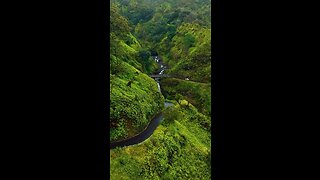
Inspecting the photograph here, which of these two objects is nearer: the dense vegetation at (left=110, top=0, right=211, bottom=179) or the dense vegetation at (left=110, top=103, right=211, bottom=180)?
the dense vegetation at (left=110, top=103, right=211, bottom=180)

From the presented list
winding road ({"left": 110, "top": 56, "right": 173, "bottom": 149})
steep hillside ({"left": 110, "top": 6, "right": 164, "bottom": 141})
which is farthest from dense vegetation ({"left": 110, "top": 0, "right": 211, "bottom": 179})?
winding road ({"left": 110, "top": 56, "right": 173, "bottom": 149})

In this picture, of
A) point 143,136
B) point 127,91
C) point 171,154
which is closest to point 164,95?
point 127,91

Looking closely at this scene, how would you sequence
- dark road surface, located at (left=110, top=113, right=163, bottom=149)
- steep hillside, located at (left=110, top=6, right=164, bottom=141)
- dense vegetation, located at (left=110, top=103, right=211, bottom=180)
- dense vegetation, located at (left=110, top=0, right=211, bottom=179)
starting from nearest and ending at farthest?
1. dense vegetation, located at (left=110, top=103, right=211, bottom=180)
2. dense vegetation, located at (left=110, top=0, right=211, bottom=179)
3. dark road surface, located at (left=110, top=113, right=163, bottom=149)
4. steep hillside, located at (left=110, top=6, right=164, bottom=141)

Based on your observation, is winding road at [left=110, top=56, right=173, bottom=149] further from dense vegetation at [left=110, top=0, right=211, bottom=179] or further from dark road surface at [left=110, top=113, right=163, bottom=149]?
dense vegetation at [left=110, top=0, right=211, bottom=179]

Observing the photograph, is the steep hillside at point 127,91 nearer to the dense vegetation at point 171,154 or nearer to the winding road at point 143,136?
the winding road at point 143,136

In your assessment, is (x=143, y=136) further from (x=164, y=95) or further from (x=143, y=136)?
(x=164, y=95)
